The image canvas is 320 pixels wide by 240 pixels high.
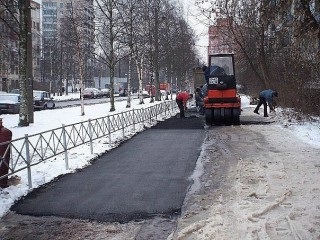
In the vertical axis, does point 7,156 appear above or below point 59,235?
above

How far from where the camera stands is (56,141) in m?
11.8

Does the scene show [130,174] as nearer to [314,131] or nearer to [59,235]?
[59,235]

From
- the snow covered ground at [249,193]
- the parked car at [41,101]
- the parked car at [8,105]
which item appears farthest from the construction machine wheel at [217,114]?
the parked car at [41,101]

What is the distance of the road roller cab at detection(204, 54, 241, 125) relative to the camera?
22.6 m

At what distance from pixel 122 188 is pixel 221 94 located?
13996mm

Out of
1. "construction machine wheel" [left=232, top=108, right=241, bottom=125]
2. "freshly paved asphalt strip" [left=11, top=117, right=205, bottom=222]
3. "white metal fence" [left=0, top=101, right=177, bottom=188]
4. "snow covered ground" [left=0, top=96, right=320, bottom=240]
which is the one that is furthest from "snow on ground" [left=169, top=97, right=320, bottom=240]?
"construction machine wheel" [left=232, top=108, right=241, bottom=125]

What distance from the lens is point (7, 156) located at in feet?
29.9

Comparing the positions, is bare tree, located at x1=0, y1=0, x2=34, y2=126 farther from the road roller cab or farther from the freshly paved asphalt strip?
the road roller cab

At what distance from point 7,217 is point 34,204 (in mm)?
801

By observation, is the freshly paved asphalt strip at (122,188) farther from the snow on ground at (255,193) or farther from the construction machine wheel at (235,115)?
the construction machine wheel at (235,115)

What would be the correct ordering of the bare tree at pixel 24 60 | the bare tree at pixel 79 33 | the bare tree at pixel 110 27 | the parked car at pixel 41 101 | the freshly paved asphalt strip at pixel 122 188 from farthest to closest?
the parked car at pixel 41 101, the bare tree at pixel 110 27, the bare tree at pixel 79 33, the bare tree at pixel 24 60, the freshly paved asphalt strip at pixel 122 188

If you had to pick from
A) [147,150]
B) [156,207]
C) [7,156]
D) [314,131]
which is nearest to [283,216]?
[156,207]

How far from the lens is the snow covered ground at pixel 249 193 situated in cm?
662

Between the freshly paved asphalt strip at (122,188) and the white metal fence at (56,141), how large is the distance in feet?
2.19
